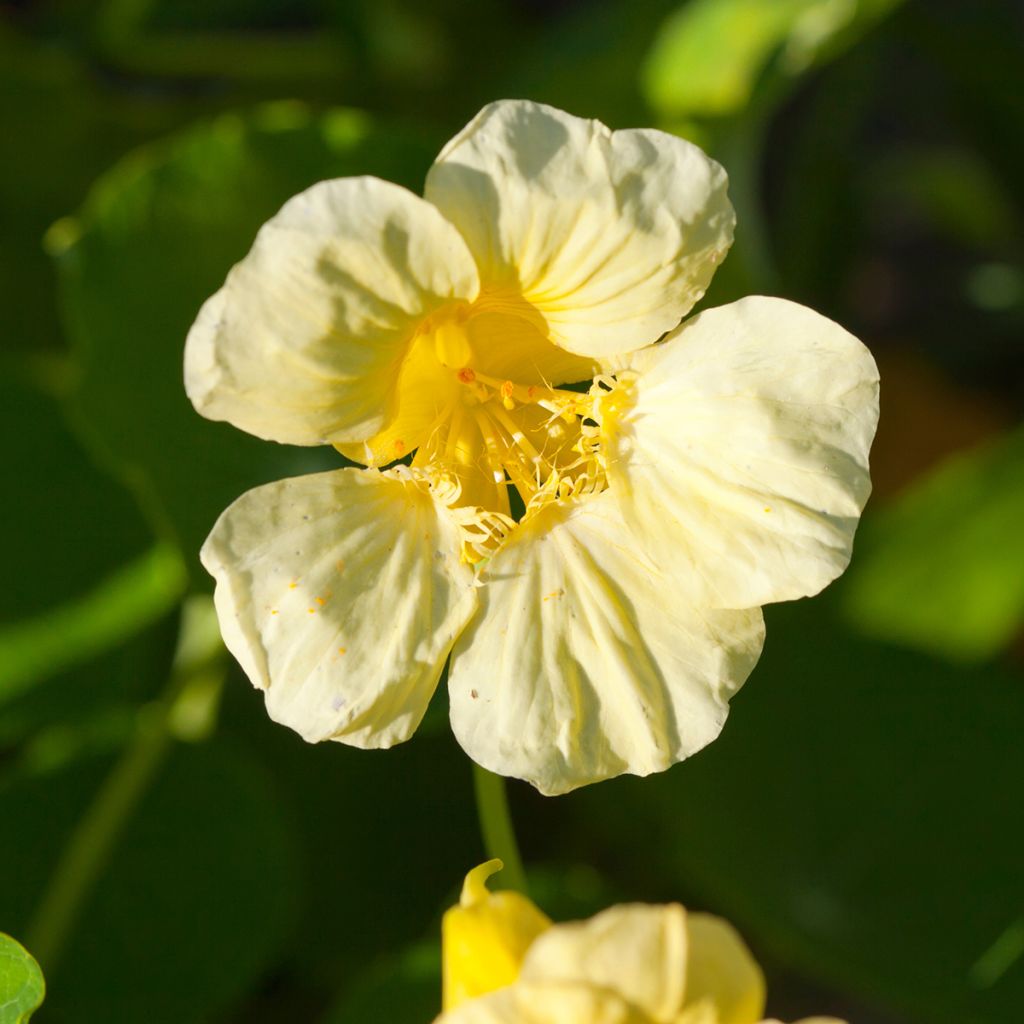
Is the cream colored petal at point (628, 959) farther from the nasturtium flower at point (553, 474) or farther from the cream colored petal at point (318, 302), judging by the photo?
the cream colored petal at point (318, 302)

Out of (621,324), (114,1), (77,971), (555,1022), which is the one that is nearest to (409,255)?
(621,324)

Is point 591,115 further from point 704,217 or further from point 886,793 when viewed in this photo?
point 886,793

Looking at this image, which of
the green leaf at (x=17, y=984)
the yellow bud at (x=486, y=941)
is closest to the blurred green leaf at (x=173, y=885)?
the green leaf at (x=17, y=984)

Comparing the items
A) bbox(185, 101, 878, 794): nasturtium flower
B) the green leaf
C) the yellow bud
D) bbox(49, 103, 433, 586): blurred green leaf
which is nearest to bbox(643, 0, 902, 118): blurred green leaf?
bbox(49, 103, 433, 586): blurred green leaf

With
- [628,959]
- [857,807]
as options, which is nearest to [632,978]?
[628,959]

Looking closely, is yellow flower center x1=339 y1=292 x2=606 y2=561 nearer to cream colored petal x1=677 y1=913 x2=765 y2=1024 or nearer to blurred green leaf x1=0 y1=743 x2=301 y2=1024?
cream colored petal x1=677 y1=913 x2=765 y2=1024

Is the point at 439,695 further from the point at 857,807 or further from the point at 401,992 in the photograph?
the point at 857,807
